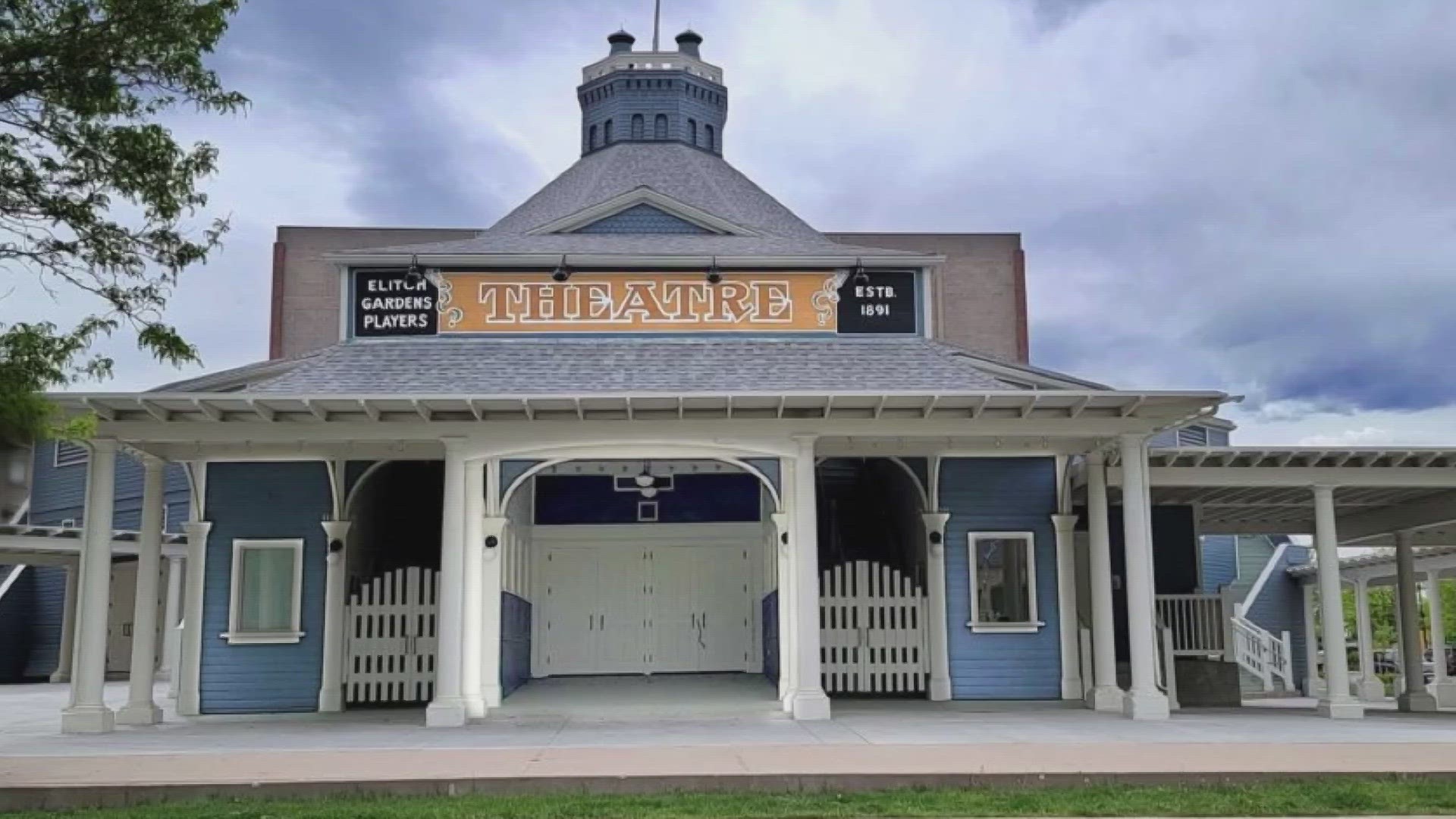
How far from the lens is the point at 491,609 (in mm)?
14781

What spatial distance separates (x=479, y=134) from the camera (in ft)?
61.0

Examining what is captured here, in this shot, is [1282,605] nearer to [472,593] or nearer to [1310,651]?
[1310,651]

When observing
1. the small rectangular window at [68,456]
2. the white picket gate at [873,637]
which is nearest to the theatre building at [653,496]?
the white picket gate at [873,637]

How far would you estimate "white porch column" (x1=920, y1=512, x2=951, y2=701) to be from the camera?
16.1 metres

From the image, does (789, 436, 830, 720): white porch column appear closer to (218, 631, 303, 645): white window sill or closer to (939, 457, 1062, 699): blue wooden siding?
(939, 457, 1062, 699): blue wooden siding

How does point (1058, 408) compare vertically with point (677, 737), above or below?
above

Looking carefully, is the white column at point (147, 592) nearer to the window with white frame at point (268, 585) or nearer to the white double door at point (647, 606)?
the window with white frame at point (268, 585)

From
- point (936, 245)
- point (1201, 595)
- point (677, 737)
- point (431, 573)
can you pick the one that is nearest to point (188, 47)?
point (677, 737)

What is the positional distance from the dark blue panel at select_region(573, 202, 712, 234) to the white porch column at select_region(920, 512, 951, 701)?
5496 millimetres

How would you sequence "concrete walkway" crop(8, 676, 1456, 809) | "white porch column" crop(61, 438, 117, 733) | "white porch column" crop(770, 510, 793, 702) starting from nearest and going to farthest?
1. "concrete walkway" crop(8, 676, 1456, 809)
2. "white porch column" crop(61, 438, 117, 733)
3. "white porch column" crop(770, 510, 793, 702)

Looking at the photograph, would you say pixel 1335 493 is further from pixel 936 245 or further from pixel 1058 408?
pixel 936 245

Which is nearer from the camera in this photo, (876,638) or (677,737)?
(677,737)

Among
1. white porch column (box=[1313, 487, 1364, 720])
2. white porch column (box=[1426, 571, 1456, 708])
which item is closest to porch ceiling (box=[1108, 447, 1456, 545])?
white porch column (box=[1313, 487, 1364, 720])

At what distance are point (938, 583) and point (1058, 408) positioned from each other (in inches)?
125
